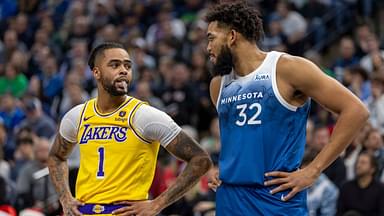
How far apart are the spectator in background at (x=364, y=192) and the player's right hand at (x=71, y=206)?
4682 millimetres

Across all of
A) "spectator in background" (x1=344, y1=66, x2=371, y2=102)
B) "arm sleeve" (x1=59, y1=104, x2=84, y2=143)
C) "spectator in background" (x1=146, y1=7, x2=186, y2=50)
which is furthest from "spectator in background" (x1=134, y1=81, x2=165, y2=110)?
"arm sleeve" (x1=59, y1=104, x2=84, y2=143)

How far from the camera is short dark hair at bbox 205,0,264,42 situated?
6.32 m

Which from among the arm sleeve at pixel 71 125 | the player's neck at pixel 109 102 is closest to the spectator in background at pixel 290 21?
the arm sleeve at pixel 71 125

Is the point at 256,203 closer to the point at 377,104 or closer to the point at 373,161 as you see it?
the point at 373,161

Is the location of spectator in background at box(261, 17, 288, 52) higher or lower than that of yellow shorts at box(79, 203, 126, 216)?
higher

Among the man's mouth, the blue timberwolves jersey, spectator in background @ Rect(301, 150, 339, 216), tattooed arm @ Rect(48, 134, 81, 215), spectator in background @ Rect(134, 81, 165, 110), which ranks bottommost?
spectator in background @ Rect(301, 150, 339, 216)

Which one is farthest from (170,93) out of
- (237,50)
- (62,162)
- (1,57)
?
(237,50)

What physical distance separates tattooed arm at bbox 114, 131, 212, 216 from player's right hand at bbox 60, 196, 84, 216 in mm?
355

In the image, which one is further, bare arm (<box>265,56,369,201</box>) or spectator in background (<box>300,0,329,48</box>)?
spectator in background (<box>300,0,329,48</box>)

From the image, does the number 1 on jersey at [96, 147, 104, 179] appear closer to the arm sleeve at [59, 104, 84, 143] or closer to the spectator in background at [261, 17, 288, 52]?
the arm sleeve at [59, 104, 84, 143]

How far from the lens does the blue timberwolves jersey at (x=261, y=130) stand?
20.1ft

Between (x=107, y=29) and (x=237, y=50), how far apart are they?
12.7 meters

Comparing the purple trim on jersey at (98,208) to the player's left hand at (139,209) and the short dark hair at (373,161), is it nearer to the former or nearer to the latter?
the player's left hand at (139,209)

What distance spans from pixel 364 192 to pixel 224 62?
201 inches
